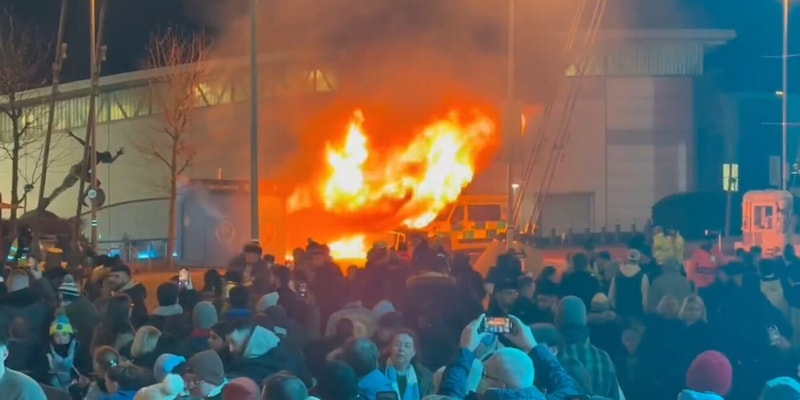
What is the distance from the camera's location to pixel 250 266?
9.70 meters

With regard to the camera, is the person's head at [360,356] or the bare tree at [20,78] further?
the bare tree at [20,78]

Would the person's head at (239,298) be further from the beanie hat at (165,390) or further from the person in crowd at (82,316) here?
the beanie hat at (165,390)

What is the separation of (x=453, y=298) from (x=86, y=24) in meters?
29.1

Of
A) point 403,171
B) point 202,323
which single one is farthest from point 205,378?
point 403,171

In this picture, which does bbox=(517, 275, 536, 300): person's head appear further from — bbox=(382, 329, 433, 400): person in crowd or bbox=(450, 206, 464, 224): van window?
bbox=(450, 206, 464, 224): van window

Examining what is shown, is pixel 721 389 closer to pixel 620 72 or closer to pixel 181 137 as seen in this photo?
pixel 181 137

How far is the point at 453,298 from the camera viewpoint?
7094mm

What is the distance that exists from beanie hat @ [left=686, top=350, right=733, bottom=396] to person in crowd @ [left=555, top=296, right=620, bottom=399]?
35.6 inches

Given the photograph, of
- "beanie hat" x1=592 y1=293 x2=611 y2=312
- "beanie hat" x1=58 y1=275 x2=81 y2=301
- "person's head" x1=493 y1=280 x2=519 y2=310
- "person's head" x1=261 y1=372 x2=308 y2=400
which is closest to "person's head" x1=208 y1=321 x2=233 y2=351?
"person's head" x1=261 y1=372 x2=308 y2=400

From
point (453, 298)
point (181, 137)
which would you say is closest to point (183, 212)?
point (181, 137)

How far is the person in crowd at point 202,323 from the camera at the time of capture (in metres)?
5.93

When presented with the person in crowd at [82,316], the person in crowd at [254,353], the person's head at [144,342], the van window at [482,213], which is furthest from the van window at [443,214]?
the person in crowd at [254,353]

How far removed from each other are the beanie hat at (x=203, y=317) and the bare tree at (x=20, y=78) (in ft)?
65.0

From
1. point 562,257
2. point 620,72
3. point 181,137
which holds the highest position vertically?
point 620,72
